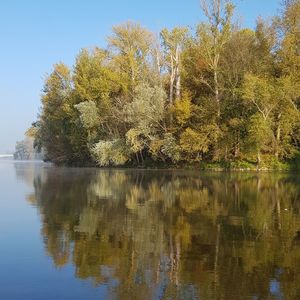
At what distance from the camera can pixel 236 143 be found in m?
48.9

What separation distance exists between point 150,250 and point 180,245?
0.86 meters

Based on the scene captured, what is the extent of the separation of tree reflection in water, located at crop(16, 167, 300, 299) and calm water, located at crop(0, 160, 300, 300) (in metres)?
0.02

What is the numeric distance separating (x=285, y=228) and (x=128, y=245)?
497 centimetres

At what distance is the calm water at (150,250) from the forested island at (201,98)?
2966cm

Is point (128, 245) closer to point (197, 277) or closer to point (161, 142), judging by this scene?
point (197, 277)

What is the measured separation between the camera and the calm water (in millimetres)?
7203

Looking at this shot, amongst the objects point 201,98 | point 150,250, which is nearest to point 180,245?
point 150,250

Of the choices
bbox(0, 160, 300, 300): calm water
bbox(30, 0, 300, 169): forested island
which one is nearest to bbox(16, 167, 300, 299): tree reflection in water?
bbox(0, 160, 300, 300): calm water

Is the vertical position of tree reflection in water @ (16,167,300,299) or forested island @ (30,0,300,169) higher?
forested island @ (30,0,300,169)

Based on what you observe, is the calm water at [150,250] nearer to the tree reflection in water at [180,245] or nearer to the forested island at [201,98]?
the tree reflection in water at [180,245]

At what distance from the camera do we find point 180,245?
1042 centimetres

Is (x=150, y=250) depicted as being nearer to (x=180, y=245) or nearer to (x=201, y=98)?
(x=180, y=245)

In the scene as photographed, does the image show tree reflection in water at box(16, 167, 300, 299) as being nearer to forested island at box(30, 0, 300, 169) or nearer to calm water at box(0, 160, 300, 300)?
calm water at box(0, 160, 300, 300)

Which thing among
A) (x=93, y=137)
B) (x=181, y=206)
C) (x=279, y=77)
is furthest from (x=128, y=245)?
(x=93, y=137)
